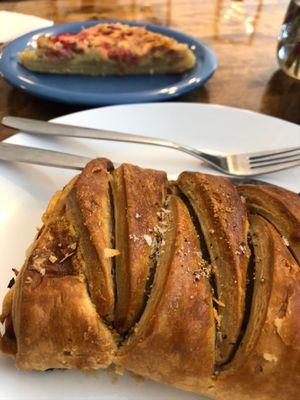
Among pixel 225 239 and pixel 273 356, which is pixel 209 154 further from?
pixel 273 356

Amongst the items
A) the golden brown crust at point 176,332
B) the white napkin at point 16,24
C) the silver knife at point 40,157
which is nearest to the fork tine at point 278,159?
the silver knife at point 40,157

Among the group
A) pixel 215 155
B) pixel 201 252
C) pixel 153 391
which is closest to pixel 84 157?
pixel 215 155

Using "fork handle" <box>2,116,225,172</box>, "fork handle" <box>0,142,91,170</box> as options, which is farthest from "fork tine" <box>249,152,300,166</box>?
"fork handle" <box>0,142,91,170</box>

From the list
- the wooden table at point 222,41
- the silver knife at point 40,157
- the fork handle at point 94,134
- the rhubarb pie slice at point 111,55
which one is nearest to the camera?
the silver knife at point 40,157

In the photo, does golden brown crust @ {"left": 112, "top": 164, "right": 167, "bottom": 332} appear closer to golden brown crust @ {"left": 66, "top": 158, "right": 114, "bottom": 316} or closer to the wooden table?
golden brown crust @ {"left": 66, "top": 158, "right": 114, "bottom": 316}

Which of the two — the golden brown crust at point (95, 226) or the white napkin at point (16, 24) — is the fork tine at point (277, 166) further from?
the white napkin at point (16, 24)

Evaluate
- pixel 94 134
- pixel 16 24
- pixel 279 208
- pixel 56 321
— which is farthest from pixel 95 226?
pixel 16 24

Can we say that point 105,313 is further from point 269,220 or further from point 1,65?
Answer: point 1,65
